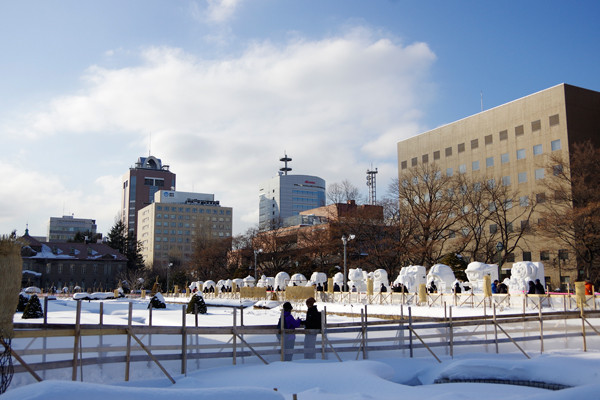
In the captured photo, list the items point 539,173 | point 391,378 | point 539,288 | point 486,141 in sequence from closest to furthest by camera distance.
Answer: point 391,378
point 539,288
point 539,173
point 486,141

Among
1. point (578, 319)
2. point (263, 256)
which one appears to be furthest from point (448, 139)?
point (578, 319)

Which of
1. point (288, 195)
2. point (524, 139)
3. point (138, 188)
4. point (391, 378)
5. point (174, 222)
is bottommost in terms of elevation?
point (391, 378)

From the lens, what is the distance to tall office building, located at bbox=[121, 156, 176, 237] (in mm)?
185375

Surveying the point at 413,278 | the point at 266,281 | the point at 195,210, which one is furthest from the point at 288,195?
the point at 413,278

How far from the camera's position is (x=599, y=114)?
61281 millimetres

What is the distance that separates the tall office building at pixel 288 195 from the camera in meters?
178

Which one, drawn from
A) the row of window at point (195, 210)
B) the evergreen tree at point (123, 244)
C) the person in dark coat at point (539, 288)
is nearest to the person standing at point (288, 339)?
the person in dark coat at point (539, 288)

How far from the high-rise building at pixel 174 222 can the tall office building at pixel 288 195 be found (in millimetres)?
12333

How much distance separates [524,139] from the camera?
63.5 meters

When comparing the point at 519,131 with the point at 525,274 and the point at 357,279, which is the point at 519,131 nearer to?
the point at 357,279

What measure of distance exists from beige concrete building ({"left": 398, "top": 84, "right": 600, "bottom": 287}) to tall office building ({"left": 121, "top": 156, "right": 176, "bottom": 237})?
129m

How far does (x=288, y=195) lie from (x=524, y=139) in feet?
389

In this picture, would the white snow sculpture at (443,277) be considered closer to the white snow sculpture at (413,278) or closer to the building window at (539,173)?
the white snow sculpture at (413,278)

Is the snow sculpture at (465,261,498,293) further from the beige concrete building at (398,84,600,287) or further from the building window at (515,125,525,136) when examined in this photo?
the building window at (515,125,525,136)
